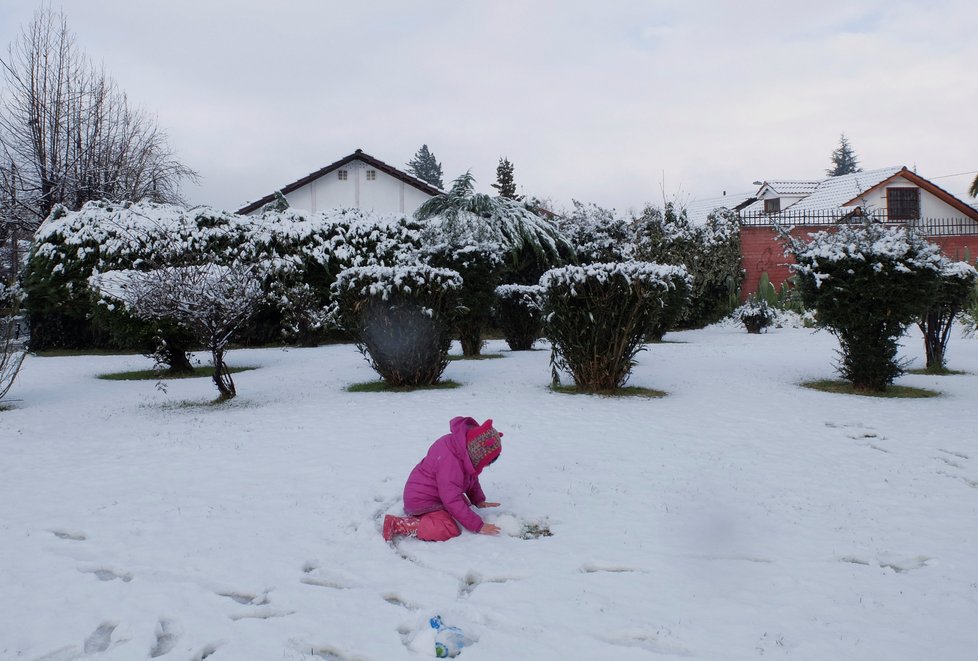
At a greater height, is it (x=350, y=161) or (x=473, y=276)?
(x=350, y=161)

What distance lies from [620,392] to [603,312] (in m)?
1.02

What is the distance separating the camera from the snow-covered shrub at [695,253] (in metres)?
19.7

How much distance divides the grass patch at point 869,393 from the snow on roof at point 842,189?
23747mm

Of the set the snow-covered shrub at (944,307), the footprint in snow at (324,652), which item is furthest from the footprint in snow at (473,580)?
the snow-covered shrub at (944,307)

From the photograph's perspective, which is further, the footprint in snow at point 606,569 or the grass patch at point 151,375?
the grass patch at point 151,375

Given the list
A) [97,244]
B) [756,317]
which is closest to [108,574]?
[97,244]

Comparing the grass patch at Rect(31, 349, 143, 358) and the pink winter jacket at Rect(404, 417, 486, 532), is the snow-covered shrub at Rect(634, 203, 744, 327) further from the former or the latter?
the pink winter jacket at Rect(404, 417, 486, 532)

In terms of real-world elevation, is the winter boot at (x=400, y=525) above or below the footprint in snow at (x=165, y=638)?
above

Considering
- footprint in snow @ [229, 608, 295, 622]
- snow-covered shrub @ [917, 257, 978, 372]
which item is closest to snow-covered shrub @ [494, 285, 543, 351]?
snow-covered shrub @ [917, 257, 978, 372]

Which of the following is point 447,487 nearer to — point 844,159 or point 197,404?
point 197,404

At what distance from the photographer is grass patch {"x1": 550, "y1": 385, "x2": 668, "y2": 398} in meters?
8.79

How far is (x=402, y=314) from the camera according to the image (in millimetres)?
9461

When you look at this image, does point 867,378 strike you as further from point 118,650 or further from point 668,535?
point 118,650

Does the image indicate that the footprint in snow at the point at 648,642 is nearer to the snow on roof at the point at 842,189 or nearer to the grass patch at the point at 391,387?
the grass patch at the point at 391,387
